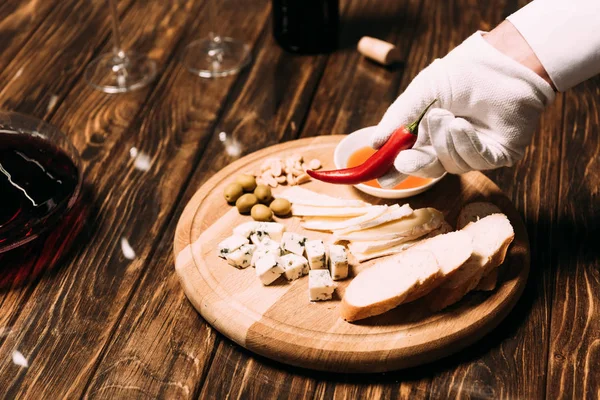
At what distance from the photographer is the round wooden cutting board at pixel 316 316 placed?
50.9 inches

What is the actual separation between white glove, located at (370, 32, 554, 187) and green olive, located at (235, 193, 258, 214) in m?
0.33

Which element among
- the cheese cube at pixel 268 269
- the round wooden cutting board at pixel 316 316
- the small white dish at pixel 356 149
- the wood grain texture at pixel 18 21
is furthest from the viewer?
the wood grain texture at pixel 18 21

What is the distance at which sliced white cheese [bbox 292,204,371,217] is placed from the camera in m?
1.55

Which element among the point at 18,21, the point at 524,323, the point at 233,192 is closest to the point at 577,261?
the point at 524,323

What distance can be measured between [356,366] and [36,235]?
76cm

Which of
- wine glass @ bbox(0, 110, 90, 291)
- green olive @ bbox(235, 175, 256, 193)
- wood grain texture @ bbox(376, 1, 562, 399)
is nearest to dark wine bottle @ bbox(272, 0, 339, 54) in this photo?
wood grain texture @ bbox(376, 1, 562, 399)

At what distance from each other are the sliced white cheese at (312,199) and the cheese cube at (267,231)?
108mm

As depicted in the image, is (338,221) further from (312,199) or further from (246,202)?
(246,202)

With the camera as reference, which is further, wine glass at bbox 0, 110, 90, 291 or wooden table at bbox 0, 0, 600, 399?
wine glass at bbox 0, 110, 90, 291

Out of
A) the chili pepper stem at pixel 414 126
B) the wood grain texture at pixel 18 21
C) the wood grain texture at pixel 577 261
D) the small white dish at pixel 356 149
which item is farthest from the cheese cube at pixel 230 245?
the wood grain texture at pixel 18 21

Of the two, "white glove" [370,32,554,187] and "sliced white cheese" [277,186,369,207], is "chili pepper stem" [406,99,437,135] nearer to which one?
"white glove" [370,32,554,187]

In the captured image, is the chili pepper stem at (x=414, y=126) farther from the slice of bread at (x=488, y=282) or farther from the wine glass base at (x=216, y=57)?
the wine glass base at (x=216, y=57)

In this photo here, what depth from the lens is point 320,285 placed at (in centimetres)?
136

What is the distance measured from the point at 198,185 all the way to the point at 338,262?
53 cm
